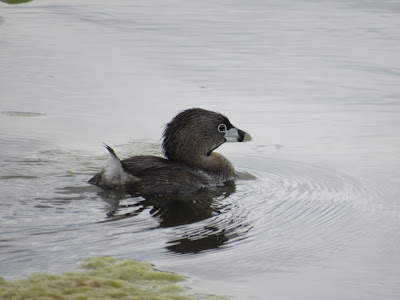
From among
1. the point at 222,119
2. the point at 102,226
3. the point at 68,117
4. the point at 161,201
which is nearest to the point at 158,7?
the point at 68,117

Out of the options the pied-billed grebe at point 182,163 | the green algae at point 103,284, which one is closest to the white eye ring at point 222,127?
the pied-billed grebe at point 182,163

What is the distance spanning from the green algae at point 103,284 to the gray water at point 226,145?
0.18m

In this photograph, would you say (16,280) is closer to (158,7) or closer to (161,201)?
(161,201)

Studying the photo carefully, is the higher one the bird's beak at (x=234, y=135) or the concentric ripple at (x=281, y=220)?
the bird's beak at (x=234, y=135)

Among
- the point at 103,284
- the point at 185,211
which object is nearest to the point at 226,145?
the point at 185,211

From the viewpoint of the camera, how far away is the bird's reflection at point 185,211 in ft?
21.5

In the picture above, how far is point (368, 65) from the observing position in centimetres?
1337

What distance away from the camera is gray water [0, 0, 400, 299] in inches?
243

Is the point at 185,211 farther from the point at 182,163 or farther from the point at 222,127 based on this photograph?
the point at 222,127

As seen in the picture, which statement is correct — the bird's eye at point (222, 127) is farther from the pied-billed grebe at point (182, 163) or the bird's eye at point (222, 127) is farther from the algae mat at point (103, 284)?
the algae mat at point (103, 284)

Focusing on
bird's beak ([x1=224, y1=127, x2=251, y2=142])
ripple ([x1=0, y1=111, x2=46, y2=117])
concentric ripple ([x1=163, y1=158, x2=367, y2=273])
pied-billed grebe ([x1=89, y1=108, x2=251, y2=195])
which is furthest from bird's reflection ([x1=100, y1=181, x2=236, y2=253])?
ripple ([x1=0, y1=111, x2=46, y2=117])

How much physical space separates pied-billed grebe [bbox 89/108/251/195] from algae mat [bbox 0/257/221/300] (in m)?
2.40

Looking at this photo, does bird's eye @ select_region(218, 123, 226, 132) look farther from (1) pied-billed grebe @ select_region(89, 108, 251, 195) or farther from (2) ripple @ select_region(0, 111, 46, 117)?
(2) ripple @ select_region(0, 111, 46, 117)

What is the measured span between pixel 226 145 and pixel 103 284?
5.22m
